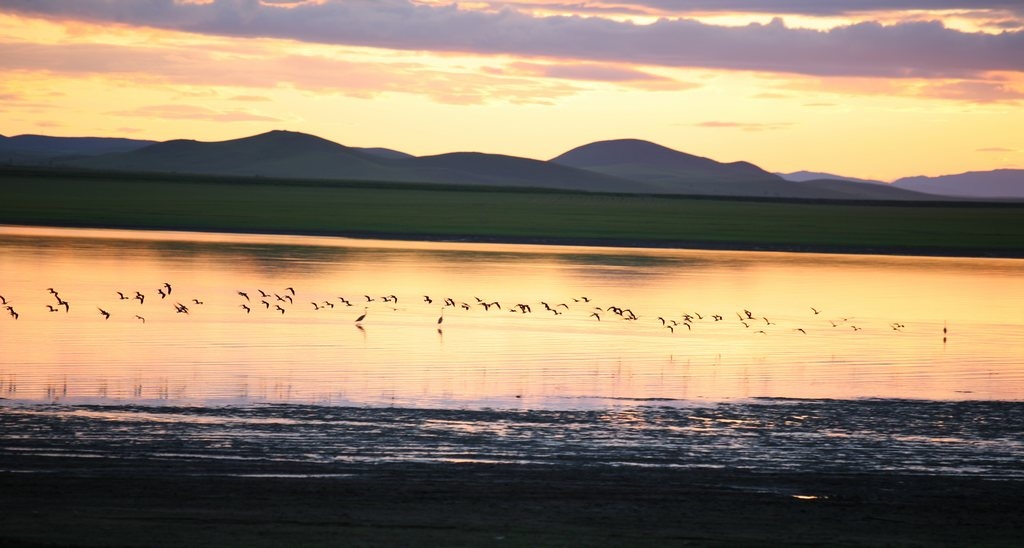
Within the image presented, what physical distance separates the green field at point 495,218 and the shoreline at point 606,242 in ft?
0.55

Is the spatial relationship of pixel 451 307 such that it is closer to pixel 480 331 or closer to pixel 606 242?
pixel 480 331

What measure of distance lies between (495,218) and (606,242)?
51.4 ft

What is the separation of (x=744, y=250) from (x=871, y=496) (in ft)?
181

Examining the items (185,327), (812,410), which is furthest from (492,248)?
(812,410)

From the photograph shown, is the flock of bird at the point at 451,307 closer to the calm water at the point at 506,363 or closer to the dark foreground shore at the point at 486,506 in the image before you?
the calm water at the point at 506,363

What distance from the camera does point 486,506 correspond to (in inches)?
491

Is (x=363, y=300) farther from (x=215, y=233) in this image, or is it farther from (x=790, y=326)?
(x=215, y=233)

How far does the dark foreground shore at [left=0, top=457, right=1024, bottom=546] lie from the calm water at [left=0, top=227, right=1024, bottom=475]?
0.96 m

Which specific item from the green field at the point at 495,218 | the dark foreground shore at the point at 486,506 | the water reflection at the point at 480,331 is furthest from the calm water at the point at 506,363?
the green field at the point at 495,218

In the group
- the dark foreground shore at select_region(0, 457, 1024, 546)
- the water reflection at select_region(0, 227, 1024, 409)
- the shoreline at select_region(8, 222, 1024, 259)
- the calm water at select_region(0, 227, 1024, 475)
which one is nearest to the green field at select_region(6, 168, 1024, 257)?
the shoreline at select_region(8, 222, 1024, 259)

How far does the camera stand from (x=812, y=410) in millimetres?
19328

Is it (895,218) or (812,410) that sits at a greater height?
(895,218)

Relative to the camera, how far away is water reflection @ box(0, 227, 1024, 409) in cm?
2053

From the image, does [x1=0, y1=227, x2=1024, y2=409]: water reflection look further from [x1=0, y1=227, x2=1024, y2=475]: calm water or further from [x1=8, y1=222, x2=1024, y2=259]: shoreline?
[x1=8, y1=222, x2=1024, y2=259]: shoreline
